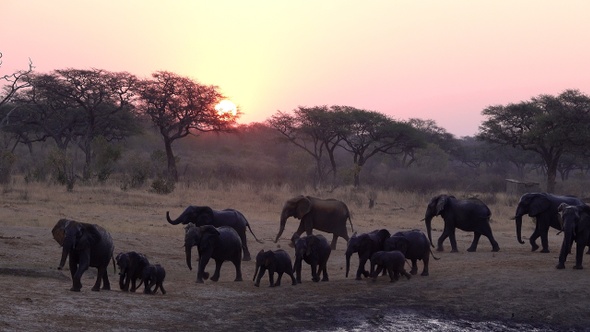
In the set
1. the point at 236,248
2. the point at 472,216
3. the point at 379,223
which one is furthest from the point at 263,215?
the point at 236,248

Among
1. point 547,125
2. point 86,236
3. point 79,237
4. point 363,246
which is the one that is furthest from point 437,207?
point 547,125

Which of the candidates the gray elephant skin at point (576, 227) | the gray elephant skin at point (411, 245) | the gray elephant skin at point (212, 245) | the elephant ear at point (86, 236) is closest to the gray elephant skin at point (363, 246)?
the gray elephant skin at point (411, 245)

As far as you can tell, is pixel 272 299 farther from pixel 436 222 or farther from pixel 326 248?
pixel 436 222

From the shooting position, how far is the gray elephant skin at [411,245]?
14273mm

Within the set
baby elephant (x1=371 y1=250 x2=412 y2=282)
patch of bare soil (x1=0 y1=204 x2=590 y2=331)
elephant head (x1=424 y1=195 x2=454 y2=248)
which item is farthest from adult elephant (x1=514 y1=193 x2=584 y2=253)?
baby elephant (x1=371 y1=250 x2=412 y2=282)

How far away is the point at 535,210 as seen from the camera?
18.1m

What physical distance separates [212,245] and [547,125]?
1290 inches

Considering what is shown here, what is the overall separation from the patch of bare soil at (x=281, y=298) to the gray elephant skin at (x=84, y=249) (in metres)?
0.29

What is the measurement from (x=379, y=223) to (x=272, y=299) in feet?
47.6

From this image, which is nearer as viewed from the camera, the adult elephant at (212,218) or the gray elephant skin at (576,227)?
the gray elephant skin at (576,227)

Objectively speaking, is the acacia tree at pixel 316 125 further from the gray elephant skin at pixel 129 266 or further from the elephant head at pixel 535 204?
the gray elephant skin at pixel 129 266

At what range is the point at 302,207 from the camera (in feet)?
63.6

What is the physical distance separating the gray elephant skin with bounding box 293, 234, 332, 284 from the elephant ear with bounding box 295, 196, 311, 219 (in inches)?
199

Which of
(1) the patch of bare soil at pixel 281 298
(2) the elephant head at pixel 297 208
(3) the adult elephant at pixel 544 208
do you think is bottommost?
(1) the patch of bare soil at pixel 281 298
